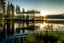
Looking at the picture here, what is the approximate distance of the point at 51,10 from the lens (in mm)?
2395

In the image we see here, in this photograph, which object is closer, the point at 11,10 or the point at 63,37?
the point at 63,37

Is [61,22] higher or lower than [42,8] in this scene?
lower

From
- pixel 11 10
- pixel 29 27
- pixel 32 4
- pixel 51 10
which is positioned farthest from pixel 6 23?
pixel 51 10

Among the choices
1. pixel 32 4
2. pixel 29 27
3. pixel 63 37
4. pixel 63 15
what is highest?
pixel 32 4

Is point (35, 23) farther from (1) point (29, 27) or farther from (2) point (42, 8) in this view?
(2) point (42, 8)

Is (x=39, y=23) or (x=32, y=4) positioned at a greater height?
(x=32, y=4)

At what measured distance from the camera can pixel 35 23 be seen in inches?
95.3

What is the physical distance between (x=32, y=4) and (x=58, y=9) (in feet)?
1.47

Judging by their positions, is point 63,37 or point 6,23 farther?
point 6,23

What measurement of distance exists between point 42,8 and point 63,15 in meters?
0.37

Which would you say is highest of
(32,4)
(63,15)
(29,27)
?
(32,4)

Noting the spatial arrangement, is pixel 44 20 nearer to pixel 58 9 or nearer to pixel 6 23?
pixel 58 9

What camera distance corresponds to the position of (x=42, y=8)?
2371 mm

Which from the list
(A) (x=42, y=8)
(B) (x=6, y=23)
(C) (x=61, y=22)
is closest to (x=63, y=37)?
(C) (x=61, y=22)
